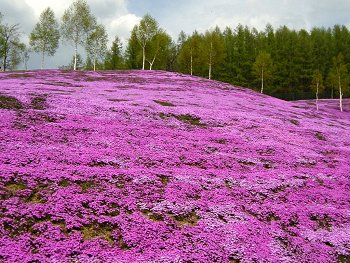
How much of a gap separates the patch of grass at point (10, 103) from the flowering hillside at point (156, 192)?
0.13m

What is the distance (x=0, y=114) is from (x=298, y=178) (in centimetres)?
1563

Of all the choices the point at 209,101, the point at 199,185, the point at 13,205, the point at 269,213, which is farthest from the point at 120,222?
the point at 209,101

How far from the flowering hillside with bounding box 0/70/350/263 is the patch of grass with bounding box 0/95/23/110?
133mm

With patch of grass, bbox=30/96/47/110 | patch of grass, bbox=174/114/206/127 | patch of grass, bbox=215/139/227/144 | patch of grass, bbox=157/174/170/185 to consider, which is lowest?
patch of grass, bbox=157/174/170/185

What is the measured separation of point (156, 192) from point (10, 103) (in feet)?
43.7

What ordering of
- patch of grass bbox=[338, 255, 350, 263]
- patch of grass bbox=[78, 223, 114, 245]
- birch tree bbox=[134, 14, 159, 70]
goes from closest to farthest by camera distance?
patch of grass bbox=[78, 223, 114, 245], patch of grass bbox=[338, 255, 350, 263], birch tree bbox=[134, 14, 159, 70]

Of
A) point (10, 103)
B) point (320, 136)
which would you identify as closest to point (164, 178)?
point (10, 103)

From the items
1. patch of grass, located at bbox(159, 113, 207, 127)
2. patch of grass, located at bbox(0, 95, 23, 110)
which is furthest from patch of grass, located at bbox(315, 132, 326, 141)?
patch of grass, located at bbox(0, 95, 23, 110)

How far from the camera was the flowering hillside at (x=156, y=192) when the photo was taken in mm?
8914

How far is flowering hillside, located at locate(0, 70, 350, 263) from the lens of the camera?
29.2 ft

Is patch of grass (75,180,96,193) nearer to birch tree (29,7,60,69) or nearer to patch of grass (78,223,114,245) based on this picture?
patch of grass (78,223,114,245)

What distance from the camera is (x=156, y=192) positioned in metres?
11.9

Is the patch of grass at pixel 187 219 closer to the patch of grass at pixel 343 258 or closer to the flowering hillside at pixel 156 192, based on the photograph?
the flowering hillside at pixel 156 192

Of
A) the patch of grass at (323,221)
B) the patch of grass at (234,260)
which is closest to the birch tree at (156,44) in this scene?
the patch of grass at (323,221)
